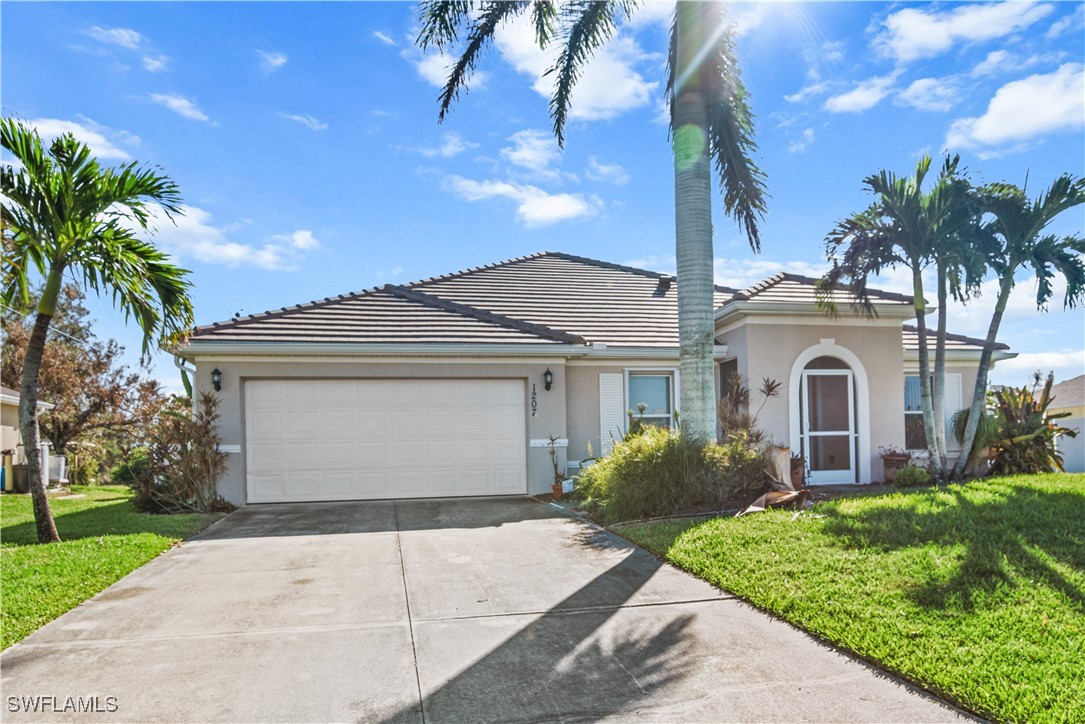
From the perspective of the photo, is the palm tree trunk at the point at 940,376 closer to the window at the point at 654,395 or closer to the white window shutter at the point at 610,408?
the window at the point at 654,395

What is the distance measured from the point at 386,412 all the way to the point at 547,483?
338 centimetres

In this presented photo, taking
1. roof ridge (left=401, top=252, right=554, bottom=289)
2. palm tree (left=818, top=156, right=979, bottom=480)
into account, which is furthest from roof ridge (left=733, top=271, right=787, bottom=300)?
roof ridge (left=401, top=252, right=554, bottom=289)

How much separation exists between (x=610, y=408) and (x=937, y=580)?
8.40 m

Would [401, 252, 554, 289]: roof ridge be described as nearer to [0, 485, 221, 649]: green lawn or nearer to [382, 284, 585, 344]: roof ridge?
[382, 284, 585, 344]: roof ridge

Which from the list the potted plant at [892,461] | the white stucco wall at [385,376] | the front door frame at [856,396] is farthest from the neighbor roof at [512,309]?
the potted plant at [892,461]

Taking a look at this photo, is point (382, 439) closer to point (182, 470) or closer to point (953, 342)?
point (182, 470)

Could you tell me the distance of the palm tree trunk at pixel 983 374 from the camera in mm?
12055

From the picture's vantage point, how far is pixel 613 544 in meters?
7.98

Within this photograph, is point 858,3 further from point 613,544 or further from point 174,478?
point 174,478

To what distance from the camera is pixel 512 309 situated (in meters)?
15.2

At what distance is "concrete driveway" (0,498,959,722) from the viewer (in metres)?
3.79

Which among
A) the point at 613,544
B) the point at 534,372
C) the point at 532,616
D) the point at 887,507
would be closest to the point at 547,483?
the point at 534,372

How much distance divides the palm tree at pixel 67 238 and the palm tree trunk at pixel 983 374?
44.2 feet

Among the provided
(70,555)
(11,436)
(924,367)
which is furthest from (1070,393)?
(11,436)
